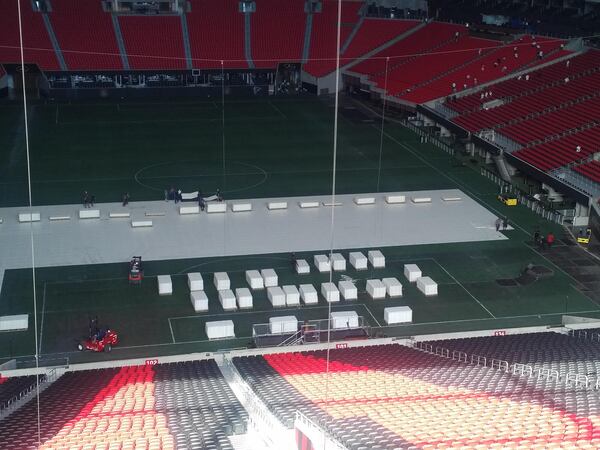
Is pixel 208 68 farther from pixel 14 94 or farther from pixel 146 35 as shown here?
pixel 14 94

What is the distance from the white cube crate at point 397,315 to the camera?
89.0 ft

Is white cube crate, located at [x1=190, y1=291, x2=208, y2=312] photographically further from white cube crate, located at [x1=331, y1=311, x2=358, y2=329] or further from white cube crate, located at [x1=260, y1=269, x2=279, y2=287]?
white cube crate, located at [x1=331, y1=311, x2=358, y2=329]

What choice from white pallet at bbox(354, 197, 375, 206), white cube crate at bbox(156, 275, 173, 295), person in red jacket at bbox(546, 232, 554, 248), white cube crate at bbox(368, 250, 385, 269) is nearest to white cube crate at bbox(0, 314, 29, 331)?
white cube crate at bbox(156, 275, 173, 295)

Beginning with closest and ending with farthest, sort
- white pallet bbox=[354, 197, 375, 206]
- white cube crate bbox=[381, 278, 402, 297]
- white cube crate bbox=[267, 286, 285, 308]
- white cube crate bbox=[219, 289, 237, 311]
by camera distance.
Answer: white cube crate bbox=[219, 289, 237, 311] → white cube crate bbox=[267, 286, 285, 308] → white cube crate bbox=[381, 278, 402, 297] → white pallet bbox=[354, 197, 375, 206]

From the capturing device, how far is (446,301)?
2883cm

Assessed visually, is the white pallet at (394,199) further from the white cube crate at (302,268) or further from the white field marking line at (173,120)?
the white field marking line at (173,120)

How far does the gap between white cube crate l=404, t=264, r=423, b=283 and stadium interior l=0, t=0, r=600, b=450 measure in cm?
9

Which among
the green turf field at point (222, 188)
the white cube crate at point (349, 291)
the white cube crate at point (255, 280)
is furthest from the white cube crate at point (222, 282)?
the white cube crate at point (349, 291)

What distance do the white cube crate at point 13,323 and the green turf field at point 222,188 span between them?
0.28 meters

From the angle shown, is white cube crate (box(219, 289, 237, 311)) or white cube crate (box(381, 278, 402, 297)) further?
white cube crate (box(381, 278, 402, 297))

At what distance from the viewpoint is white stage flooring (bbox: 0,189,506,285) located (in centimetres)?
3212

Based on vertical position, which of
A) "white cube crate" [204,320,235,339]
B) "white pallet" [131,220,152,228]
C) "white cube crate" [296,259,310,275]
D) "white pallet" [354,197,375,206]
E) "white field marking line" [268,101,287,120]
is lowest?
"white cube crate" [204,320,235,339]

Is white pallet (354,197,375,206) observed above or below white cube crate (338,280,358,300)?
above

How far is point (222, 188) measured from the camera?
3991cm
